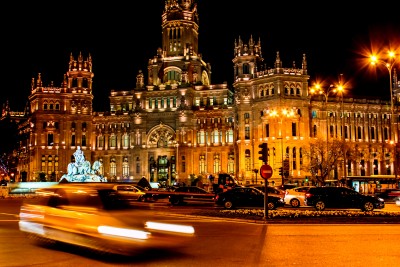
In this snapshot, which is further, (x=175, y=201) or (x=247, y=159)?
(x=247, y=159)

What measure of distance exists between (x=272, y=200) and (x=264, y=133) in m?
53.7

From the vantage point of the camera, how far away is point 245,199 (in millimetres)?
34656

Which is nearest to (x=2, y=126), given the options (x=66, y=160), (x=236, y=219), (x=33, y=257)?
(x=66, y=160)

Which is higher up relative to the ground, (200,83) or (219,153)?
(200,83)

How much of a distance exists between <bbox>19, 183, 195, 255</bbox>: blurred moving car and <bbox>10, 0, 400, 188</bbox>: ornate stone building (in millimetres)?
71154

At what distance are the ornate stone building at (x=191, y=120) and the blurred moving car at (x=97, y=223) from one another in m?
71.2

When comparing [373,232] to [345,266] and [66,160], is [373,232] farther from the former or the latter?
[66,160]

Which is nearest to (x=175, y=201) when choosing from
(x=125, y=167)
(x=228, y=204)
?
(x=228, y=204)

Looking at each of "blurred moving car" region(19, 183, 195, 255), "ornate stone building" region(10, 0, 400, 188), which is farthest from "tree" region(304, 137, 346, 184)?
"blurred moving car" region(19, 183, 195, 255)

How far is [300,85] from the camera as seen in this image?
290ft

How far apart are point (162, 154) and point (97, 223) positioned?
3549 inches

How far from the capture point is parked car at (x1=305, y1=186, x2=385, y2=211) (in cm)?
3225

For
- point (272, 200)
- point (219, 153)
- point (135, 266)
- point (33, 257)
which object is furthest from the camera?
point (219, 153)

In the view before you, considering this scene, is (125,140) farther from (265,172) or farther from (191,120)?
(265,172)
